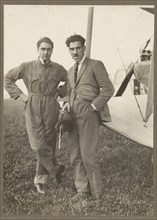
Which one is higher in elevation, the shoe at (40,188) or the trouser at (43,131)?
the trouser at (43,131)

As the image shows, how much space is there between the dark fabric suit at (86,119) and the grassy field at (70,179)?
10cm

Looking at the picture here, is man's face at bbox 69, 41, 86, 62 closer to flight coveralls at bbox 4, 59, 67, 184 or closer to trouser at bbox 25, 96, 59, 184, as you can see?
flight coveralls at bbox 4, 59, 67, 184

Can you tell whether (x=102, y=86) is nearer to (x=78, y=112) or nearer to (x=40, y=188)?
(x=78, y=112)

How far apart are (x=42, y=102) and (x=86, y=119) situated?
49 centimetres

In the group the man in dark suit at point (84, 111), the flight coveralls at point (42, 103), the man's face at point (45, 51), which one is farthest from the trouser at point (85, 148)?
the man's face at point (45, 51)

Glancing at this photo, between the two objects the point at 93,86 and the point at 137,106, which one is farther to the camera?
the point at 137,106

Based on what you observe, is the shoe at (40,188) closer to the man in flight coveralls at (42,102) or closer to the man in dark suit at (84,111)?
the man in flight coveralls at (42,102)

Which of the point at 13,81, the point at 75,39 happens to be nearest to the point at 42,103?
the point at 13,81

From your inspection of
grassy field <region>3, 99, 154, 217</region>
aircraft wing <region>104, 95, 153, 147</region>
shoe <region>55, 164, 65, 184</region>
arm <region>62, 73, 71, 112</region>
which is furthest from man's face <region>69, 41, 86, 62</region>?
shoe <region>55, 164, 65, 184</region>

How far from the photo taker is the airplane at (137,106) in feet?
16.5

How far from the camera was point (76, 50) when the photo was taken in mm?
4965

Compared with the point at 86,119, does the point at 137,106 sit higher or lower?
higher

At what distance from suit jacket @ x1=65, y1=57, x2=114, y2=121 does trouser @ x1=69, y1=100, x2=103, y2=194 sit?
0.26 feet

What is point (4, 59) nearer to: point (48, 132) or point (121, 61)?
point (48, 132)
